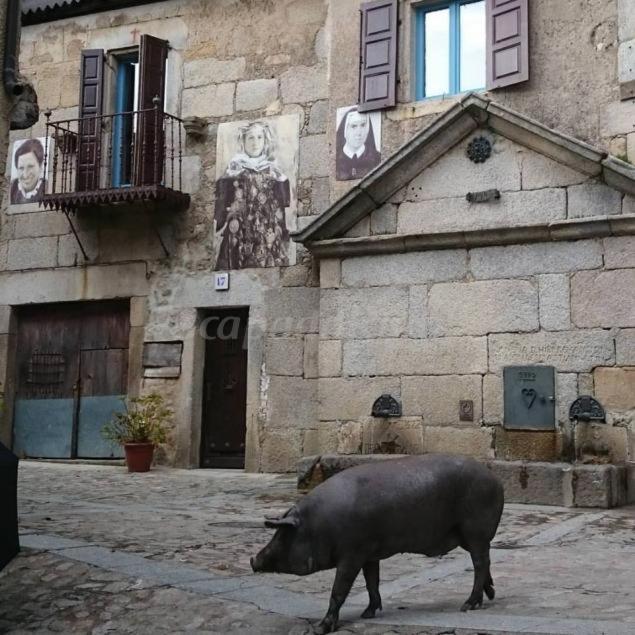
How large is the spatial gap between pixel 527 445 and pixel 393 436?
1.27 meters

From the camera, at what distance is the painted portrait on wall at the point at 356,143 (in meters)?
9.69

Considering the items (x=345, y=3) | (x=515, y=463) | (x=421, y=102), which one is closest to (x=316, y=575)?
(x=515, y=463)

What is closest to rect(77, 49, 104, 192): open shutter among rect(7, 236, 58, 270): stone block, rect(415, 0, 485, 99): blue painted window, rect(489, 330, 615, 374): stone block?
rect(7, 236, 58, 270): stone block

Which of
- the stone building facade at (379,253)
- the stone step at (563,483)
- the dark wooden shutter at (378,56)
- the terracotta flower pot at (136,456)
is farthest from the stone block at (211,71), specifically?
the stone step at (563,483)

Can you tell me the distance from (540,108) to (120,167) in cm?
519

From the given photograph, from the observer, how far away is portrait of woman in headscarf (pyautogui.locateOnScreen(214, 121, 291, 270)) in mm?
10258

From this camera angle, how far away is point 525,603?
3.71m

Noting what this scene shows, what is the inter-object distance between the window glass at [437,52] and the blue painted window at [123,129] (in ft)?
11.5

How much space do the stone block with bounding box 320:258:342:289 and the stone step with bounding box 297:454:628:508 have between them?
244 cm

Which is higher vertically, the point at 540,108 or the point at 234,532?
the point at 540,108

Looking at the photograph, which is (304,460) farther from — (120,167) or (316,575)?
(120,167)

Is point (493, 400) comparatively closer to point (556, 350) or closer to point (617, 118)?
point (556, 350)

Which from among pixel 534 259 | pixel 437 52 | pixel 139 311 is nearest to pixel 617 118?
pixel 534 259

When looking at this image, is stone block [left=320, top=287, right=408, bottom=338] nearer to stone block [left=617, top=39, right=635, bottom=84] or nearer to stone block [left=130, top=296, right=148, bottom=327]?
stone block [left=130, top=296, right=148, bottom=327]
